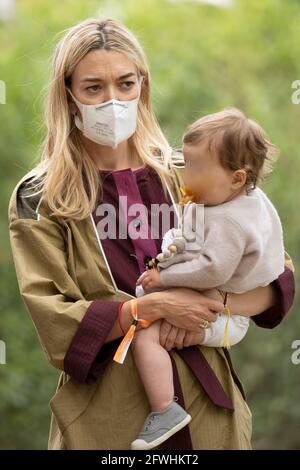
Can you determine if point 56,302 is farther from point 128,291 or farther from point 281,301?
point 281,301

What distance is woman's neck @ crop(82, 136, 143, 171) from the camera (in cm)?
347

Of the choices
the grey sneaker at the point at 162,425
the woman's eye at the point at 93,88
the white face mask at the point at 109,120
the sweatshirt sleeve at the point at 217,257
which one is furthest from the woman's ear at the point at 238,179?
the grey sneaker at the point at 162,425

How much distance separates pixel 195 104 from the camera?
11.0m

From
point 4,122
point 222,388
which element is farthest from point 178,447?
point 4,122

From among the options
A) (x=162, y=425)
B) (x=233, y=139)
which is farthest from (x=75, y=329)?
(x=233, y=139)

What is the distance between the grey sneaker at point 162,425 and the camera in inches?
124

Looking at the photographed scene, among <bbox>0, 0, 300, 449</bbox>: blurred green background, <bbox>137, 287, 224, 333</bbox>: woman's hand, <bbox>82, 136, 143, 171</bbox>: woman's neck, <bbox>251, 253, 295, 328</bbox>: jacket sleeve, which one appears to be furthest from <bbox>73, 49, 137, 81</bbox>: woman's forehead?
<bbox>0, 0, 300, 449</bbox>: blurred green background

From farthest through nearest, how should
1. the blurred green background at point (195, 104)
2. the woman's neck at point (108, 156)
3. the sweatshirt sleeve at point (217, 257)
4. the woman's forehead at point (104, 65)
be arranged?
the blurred green background at point (195, 104)
the woman's neck at point (108, 156)
the woman's forehead at point (104, 65)
the sweatshirt sleeve at point (217, 257)

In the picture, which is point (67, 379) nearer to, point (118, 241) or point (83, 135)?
point (118, 241)

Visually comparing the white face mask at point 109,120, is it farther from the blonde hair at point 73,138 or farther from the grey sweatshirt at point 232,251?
the grey sweatshirt at point 232,251

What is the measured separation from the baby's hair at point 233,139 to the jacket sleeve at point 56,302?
0.54m

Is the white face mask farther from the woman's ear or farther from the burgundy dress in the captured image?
the woman's ear

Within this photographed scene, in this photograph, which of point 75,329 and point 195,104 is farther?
point 195,104

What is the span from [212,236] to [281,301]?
45cm
